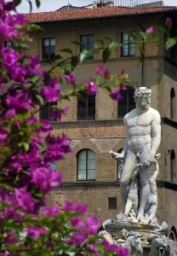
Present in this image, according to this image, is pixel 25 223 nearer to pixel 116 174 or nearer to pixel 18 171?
pixel 18 171

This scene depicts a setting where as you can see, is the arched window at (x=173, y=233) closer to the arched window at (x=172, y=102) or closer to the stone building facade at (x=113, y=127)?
the stone building facade at (x=113, y=127)

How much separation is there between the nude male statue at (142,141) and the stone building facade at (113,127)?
106 ft

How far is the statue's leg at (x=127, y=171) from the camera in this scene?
84.7ft

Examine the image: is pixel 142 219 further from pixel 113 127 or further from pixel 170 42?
pixel 113 127

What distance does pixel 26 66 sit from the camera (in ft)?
28.0

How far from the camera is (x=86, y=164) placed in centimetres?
6025

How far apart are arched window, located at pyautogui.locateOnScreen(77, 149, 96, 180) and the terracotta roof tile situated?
21.6ft

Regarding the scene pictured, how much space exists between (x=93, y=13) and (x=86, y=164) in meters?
7.53

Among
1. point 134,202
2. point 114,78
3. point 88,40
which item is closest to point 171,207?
point 88,40

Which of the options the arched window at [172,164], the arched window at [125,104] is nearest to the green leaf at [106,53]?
the arched window at [125,104]

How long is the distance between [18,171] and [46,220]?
473mm

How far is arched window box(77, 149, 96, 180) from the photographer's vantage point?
6019cm

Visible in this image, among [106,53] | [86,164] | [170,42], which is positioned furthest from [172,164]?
[106,53]

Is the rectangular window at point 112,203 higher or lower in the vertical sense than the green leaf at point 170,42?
lower
